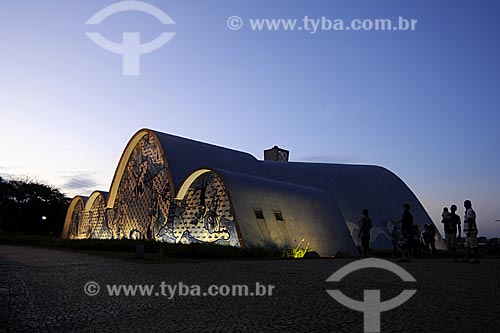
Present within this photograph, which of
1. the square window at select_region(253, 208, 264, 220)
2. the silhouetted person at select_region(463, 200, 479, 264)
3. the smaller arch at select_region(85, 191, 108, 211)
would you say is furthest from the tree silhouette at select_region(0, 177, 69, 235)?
the silhouetted person at select_region(463, 200, 479, 264)

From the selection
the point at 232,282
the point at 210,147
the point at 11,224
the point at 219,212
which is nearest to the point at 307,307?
A: the point at 232,282

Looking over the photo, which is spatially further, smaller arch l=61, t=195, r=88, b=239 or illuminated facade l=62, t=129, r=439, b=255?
smaller arch l=61, t=195, r=88, b=239

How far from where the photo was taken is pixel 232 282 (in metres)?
8.47

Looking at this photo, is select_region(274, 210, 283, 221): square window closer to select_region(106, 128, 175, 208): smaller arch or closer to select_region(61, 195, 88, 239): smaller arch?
select_region(106, 128, 175, 208): smaller arch

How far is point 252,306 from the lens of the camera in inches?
240

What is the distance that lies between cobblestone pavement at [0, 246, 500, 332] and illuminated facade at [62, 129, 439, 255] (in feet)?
35.1

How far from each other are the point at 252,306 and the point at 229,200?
46.1ft

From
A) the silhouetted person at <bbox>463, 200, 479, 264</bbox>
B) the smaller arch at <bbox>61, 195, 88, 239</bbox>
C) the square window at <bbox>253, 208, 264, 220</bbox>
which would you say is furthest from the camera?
the smaller arch at <bbox>61, 195, 88, 239</bbox>

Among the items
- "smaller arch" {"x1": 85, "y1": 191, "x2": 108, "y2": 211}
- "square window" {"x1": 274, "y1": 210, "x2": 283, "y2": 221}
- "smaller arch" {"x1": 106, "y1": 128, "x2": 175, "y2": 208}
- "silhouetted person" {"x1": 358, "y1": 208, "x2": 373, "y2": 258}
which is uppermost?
"smaller arch" {"x1": 106, "y1": 128, "x2": 175, "y2": 208}

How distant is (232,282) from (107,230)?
23.2 metres

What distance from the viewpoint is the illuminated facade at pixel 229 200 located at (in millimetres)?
20719

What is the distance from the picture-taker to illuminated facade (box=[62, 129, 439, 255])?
20719 millimetres

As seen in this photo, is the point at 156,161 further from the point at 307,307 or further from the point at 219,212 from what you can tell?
the point at 307,307

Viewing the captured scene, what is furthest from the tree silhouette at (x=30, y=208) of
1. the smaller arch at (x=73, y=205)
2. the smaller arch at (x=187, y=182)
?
the smaller arch at (x=187, y=182)
